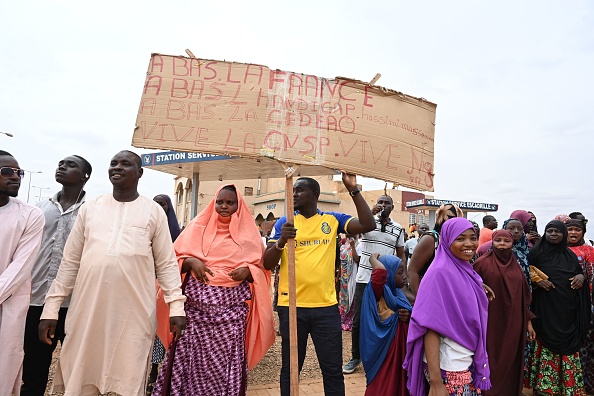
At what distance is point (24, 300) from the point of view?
249 centimetres

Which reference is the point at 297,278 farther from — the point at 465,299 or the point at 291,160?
the point at 465,299

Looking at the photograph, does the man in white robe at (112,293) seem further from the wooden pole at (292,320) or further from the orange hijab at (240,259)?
the wooden pole at (292,320)

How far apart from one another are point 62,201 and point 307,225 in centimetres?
191

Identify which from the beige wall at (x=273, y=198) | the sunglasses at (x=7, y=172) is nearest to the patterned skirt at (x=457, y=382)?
the sunglasses at (x=7, y=172)

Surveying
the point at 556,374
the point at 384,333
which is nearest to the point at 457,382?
the point at 384,333

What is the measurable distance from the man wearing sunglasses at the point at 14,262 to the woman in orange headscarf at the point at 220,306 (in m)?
0.96

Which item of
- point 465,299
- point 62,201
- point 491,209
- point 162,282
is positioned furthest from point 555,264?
point 491,209

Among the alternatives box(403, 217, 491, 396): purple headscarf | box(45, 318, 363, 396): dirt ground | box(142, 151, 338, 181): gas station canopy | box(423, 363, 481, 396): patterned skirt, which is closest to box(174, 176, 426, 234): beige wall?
box(142, 151, 338, 181): gas station canopy

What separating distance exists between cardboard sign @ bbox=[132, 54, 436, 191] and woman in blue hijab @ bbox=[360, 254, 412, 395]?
34.9 inches

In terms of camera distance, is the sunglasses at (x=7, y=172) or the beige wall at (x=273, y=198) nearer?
the sunglasses at (x=7, y=172)

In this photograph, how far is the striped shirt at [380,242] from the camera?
4918 millimetres

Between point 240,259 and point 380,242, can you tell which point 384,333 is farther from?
point 380,242

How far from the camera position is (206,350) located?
2947 millimetres

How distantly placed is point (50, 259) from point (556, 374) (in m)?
4.91
